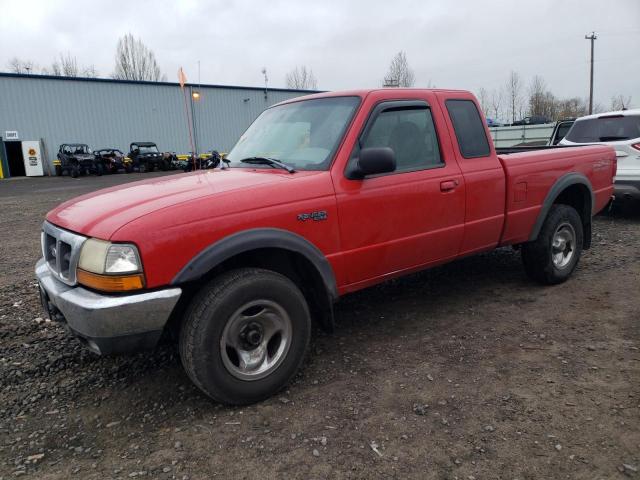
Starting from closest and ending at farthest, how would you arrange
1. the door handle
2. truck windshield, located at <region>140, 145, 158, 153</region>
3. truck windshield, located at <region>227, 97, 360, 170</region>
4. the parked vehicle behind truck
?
truck windshield, located at <region>227, 97, 360, 170</region>
the door handle
the parked vehicle behind truck
truck windshield, located at <region>140, 145, 158, 153</region>

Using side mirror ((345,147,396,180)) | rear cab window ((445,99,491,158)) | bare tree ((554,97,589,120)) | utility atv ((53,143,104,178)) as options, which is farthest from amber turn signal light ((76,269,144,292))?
bare tree ((554,97,589,120))

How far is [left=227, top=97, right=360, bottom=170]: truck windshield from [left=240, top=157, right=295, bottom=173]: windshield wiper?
0.03 m

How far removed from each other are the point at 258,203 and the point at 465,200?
186cm

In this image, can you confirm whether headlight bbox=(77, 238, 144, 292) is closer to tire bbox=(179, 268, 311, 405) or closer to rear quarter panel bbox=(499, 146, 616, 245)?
tire bbox=(179, 268, 311, 405)

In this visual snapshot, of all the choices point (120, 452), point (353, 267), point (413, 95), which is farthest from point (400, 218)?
point (120, 452)

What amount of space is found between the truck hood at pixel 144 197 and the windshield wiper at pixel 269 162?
0.05 m

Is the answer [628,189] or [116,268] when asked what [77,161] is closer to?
[628,189]

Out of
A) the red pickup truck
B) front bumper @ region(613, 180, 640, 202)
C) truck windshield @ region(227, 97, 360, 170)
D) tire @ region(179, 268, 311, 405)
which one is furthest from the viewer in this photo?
front bumper @ region(613, 180, 640, 202)

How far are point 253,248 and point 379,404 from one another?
1.21m

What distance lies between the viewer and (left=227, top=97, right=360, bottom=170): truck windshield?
3.43m

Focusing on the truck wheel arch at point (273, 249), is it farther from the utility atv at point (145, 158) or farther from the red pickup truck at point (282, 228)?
the utility atv at point (145, 158)

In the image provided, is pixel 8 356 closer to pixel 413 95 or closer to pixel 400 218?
pixel 400 218

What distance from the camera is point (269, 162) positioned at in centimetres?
357

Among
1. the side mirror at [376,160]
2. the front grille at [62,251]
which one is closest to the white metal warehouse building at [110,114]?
the front grille at [62,251]
